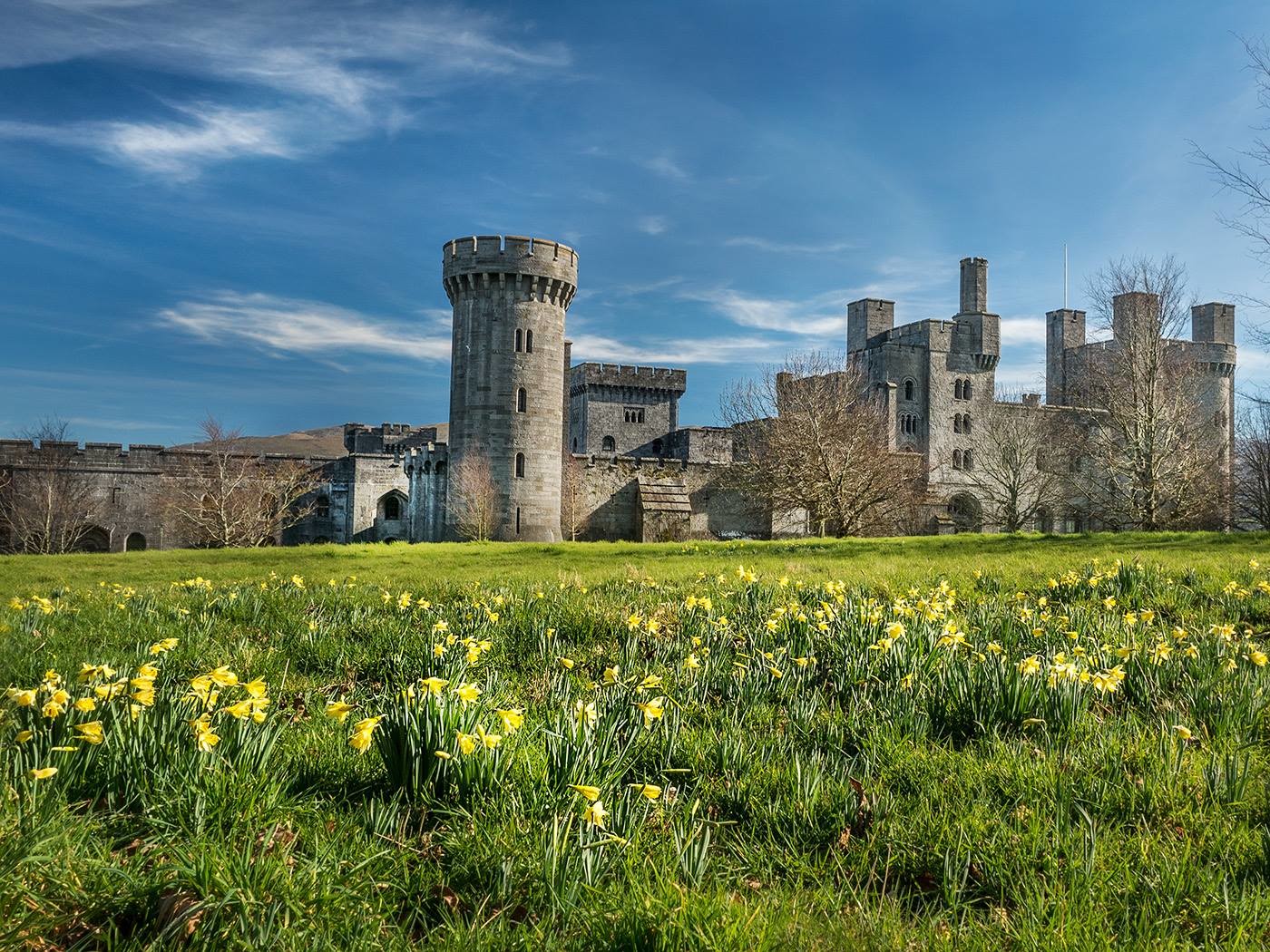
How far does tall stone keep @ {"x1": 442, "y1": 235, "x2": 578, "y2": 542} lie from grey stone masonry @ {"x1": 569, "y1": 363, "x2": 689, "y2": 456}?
23505 mm

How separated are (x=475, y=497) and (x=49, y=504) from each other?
1982 centimetres

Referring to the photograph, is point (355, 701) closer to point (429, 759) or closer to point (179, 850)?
point (429, 759)

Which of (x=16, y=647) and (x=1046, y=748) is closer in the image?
(x=1046, y=748)

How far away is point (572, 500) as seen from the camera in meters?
43.8

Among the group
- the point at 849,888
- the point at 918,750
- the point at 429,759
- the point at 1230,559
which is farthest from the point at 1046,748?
the point at 1230,559

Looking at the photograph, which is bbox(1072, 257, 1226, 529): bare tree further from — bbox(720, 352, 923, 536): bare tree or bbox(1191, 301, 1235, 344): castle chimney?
bbox(1191, 301, 1235, 344): castle chimney

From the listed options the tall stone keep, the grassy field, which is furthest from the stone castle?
the grassy field

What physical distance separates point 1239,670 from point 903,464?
134 ft

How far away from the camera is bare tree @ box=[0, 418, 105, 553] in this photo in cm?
3906

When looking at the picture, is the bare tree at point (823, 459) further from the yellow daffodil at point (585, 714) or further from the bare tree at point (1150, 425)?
the yellow daffodil at point (585, 714)

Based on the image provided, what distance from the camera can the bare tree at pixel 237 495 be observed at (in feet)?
127

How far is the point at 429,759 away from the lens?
118 inches

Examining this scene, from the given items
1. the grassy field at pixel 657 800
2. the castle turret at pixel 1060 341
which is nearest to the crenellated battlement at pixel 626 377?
the castle turret at pixel 1060 341

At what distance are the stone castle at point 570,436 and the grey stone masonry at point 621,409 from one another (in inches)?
5.3
